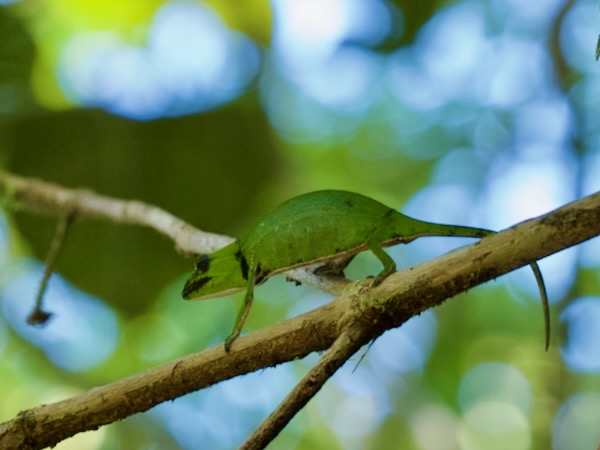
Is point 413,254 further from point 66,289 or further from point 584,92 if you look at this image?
point 66,289

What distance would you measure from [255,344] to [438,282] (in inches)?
14.7

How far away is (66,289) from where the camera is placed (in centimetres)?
516

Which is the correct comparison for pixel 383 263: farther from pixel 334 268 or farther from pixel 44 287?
pixel 44 287

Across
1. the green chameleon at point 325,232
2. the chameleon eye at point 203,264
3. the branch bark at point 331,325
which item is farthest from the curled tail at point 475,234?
the chameleon eye at point 203,264

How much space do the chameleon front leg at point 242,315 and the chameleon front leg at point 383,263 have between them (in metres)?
0.31

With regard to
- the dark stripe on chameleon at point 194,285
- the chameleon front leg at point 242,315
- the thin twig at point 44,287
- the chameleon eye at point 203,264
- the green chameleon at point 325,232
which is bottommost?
the thin twig at point 44,287

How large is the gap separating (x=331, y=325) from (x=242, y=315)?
1.19 ft

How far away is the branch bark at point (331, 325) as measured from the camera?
46.2 inches

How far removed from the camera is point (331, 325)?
1.37 m

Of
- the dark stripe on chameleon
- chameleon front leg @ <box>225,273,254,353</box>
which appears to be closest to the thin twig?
the dark stripe on chameleon

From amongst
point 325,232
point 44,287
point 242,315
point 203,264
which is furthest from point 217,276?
point 44,287

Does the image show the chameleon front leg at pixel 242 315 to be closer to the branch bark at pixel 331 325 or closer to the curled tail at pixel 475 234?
the branch bark at pixel 331 325

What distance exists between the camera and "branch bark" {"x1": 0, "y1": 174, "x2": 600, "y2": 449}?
46.2 inches

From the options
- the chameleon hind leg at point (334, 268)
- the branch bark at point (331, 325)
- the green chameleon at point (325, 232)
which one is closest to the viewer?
the branch bark at point (331, 325)
